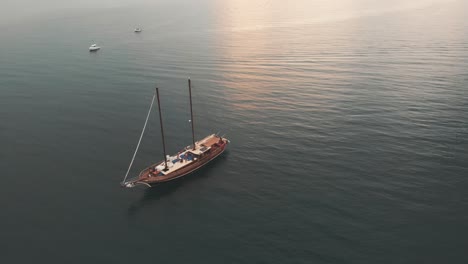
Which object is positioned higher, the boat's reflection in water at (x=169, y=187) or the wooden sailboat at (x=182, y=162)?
the wooden sailboat at (x=182, y=162)

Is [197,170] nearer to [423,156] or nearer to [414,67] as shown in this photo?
[423,156]

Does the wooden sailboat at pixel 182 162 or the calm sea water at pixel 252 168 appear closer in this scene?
the calm sea water at pixel 252 168

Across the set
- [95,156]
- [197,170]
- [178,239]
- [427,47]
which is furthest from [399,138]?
[427,47]

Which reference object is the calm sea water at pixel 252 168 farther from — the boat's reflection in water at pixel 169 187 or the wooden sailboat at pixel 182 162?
the wooden sailboat at pixel 182 162

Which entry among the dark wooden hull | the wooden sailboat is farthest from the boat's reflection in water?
the wooden sailboat

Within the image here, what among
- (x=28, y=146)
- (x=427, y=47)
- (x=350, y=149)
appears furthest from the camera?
(x=427, y=47)

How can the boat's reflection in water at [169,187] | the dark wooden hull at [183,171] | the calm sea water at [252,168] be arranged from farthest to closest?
the dark wooden hull at [183,171], the boat's reflection in water at [169,187], the calm sea water at [252,168]

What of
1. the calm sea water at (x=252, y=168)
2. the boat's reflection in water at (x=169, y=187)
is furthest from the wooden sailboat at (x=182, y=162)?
the calm sea water at (x=252, y=168)
